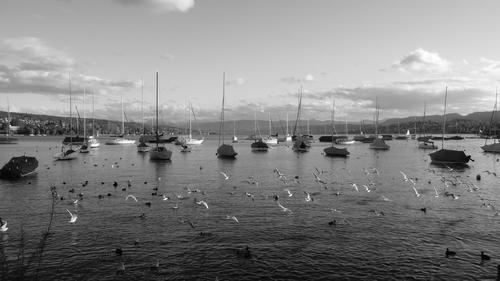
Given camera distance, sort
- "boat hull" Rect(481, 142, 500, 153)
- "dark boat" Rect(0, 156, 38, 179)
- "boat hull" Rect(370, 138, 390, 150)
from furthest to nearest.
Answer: "boat hull" Rect(370, 138, 390, 150)
"boat hull" Rect(481, 142, 500, 153)
"dark boat" Rect(0, 156, 38, 179)

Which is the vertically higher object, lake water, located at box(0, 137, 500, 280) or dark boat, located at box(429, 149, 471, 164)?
dark boat, located at box(429, 149, 471, 164)

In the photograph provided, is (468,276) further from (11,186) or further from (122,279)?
(11,186)

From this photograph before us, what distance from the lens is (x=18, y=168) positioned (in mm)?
58625

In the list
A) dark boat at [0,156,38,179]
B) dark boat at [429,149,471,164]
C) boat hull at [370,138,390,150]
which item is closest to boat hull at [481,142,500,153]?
boat hull at [370,138,390,150]

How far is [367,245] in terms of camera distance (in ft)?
82.6

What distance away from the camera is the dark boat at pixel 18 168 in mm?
57562

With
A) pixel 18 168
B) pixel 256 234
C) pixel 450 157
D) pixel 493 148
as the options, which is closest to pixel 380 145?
pixel 493 148

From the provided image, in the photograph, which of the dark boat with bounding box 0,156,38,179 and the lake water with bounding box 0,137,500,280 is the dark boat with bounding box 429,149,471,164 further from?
the dark boat with bounding box 0,156,38,179

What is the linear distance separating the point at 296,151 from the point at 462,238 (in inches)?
4183

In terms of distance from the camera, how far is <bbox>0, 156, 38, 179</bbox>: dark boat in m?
57.6

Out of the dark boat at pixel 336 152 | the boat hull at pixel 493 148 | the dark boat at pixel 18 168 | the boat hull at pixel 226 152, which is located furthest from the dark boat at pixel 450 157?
the dark boat at pixel 18 168

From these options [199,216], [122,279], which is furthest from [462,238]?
[122,279]

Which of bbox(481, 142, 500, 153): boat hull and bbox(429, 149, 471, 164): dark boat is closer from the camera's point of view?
bbox(429, 149, 471, 164): dark boat

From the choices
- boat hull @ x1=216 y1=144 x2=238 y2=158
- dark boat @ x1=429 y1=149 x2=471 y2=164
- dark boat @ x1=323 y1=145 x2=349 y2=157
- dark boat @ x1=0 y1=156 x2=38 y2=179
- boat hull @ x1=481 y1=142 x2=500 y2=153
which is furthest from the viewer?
boat hull @ x1=481 y1=142 x2=500 y2=153
